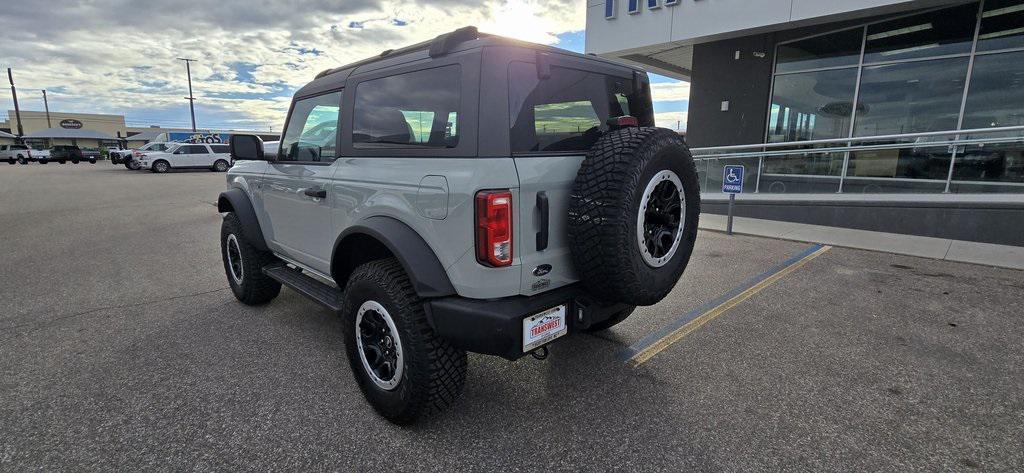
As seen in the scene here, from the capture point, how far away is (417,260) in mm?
2320

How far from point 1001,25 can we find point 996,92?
1.19 m

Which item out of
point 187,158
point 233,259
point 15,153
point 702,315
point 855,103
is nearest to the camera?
point 702,315

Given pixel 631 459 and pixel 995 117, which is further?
pixel 995 117

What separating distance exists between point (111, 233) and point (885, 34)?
1511 centimetres

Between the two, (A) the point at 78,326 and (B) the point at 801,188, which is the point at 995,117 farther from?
(A) the point at 78,326

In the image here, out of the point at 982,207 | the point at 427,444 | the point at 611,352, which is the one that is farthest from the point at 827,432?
the point at 982,207

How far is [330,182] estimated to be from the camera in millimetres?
3012

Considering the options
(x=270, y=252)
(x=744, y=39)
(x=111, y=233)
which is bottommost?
(x=111, y=233)

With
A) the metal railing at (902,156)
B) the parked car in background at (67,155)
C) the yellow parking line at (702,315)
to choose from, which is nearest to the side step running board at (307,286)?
the yellow parking line at (702,315)

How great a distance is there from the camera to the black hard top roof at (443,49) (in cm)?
242

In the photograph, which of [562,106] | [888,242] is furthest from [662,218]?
[888,242]

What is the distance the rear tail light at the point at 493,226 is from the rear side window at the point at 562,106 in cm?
28

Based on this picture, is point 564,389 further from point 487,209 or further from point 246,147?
point 246,147

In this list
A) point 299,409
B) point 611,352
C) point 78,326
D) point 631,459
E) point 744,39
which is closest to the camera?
point 631,459
